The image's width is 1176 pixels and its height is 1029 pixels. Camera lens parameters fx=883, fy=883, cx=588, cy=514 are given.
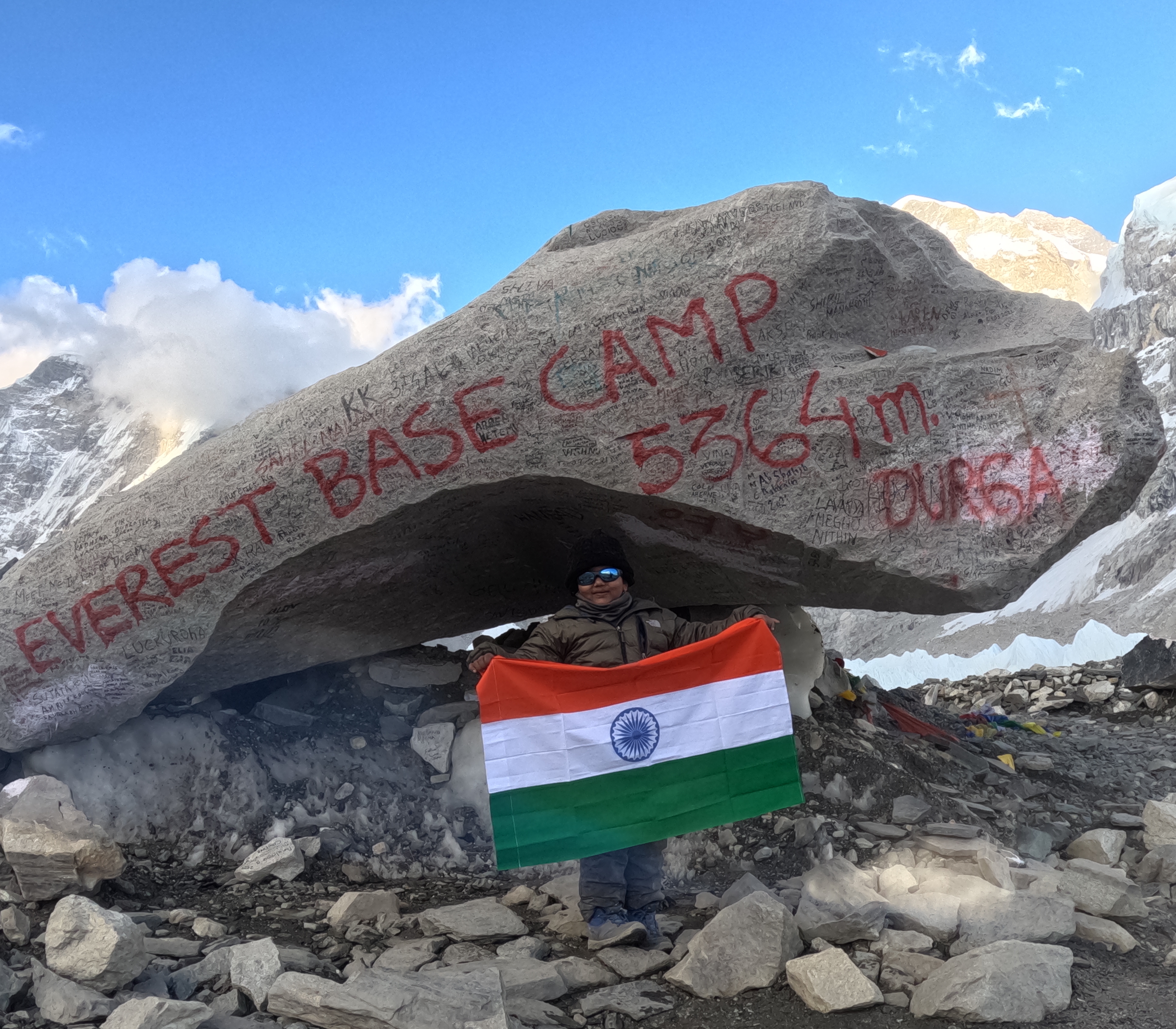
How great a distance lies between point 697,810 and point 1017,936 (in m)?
1.42

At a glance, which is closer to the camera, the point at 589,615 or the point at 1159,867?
the point at 589,615

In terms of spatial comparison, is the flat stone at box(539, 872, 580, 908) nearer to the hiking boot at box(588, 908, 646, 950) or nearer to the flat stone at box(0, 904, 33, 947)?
the hiking boot at box(588, 908, 646, 950)

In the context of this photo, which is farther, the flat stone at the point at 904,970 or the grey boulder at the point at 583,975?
the grey boulder at the point at 583,975

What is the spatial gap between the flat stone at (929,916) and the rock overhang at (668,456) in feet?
5.52

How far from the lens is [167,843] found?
5.38 metres

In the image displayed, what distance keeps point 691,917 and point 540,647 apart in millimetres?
1514

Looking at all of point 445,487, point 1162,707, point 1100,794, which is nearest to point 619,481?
point 445,487

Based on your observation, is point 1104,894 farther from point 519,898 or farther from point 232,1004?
point 232,1004

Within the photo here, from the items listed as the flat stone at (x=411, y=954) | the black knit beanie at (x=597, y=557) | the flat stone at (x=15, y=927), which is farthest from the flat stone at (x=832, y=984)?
the flat stone at (x=15, y=927)

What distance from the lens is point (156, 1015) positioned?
119 inches

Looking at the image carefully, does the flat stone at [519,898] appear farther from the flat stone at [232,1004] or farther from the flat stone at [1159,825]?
the flat stone at [1159,825]

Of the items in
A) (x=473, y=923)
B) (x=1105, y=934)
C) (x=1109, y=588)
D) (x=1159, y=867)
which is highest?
(x=473, y=923)

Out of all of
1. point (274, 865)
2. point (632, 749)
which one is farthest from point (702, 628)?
point (274, 865)

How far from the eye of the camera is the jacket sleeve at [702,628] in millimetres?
4316
